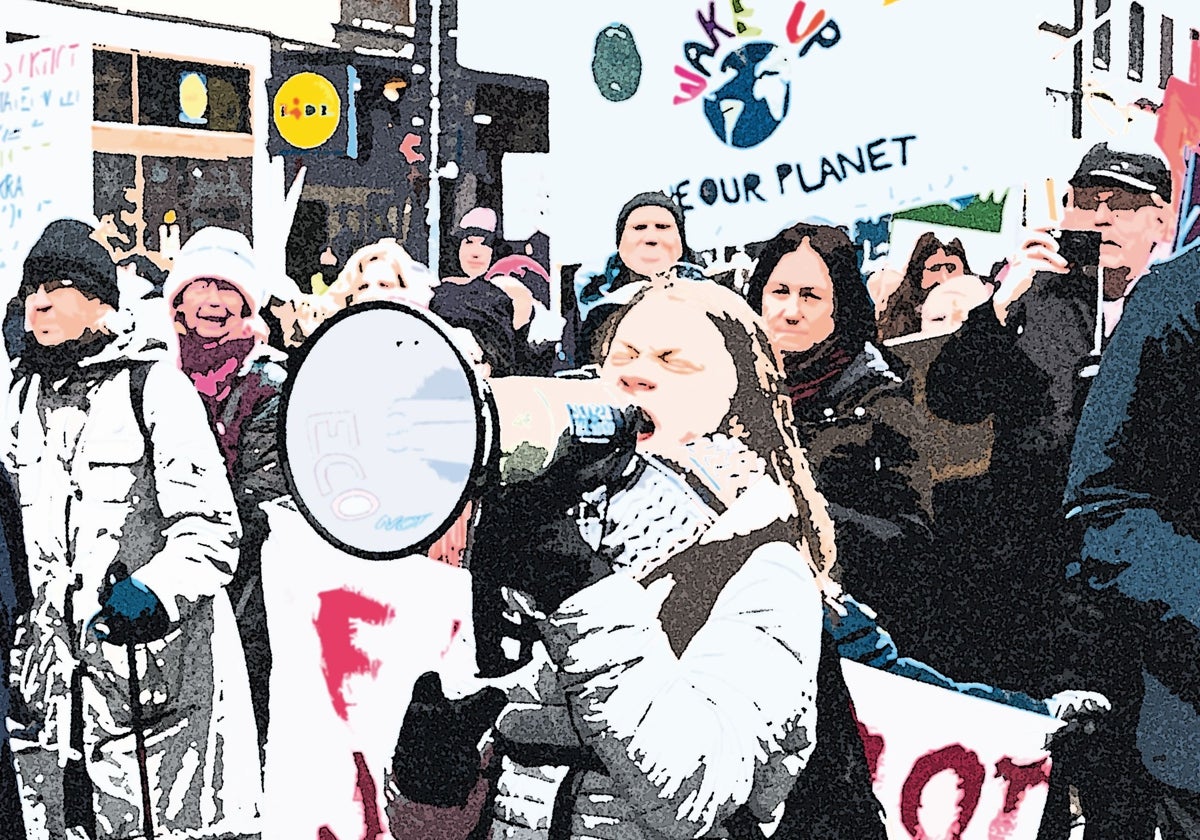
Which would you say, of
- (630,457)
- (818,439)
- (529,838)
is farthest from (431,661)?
(818,439)

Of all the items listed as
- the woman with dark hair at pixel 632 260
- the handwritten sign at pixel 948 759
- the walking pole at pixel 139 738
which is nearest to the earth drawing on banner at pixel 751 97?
the woman with dark hair at pixel 632 260

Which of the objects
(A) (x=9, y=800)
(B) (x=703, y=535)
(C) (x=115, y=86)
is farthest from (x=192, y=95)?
(A) (x=9, y=800)

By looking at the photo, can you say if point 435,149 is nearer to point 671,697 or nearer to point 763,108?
point 763,108

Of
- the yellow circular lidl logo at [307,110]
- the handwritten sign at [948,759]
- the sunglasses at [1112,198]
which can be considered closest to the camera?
the sunglasses at [1112,198]

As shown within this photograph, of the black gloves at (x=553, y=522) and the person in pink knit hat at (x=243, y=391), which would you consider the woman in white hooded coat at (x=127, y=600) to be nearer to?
the person in pink knit hat at (x=243, y=391)

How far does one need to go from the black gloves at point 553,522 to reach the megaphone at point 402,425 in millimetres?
32

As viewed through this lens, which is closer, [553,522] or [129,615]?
[553,522]

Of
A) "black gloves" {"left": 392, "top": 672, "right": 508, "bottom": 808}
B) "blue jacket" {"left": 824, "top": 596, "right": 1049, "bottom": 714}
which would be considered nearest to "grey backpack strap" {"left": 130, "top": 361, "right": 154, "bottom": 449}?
"black gloves" {"left": 392, "top": 672, "right": 508, "bottom": 808}

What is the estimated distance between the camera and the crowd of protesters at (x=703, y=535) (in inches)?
87.7

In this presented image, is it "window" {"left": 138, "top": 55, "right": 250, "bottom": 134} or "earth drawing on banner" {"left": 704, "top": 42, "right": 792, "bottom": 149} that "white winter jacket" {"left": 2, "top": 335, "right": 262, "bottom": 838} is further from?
"earth drawing on banner" {"left": 704, "top": 42, "right": 792, "bottom": 149}

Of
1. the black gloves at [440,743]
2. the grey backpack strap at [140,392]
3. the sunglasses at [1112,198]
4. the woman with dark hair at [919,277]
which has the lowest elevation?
the black gloves at [440,743]

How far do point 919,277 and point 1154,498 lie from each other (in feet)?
1.64

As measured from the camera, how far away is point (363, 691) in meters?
2.89

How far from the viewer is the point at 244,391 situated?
3041 millimetres
